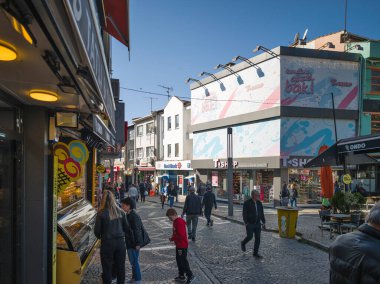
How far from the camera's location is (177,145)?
3862cm

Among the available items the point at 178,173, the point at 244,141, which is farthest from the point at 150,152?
the point at 244,141

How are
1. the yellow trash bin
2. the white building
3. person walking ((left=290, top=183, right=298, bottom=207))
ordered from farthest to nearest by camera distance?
the white building → person walking ((left=290, top=183, right=298, bottom=207)) → the yellow trash bin

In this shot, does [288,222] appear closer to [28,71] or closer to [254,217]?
[254,217]

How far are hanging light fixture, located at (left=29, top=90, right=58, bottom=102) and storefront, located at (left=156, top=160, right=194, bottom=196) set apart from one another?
95.8 feet

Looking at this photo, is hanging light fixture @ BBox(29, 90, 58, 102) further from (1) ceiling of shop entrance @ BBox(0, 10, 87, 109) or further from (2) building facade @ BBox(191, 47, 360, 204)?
(2) building facade @ BBox(191, 47, 360, 204)

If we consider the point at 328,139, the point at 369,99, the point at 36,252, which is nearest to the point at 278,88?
the point at 328,139

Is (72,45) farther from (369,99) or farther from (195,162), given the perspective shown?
(195,162)

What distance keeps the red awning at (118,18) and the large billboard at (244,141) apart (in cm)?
1616

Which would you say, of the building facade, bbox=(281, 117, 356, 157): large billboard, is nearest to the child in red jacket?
the building facade

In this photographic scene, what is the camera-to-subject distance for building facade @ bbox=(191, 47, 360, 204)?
22.8 meters

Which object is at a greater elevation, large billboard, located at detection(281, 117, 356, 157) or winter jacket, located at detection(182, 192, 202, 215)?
large billboard, located at detection(281, 117, 356, 157)

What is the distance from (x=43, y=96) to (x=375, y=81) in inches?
979

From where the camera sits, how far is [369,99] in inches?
945

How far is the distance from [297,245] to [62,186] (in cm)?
727
